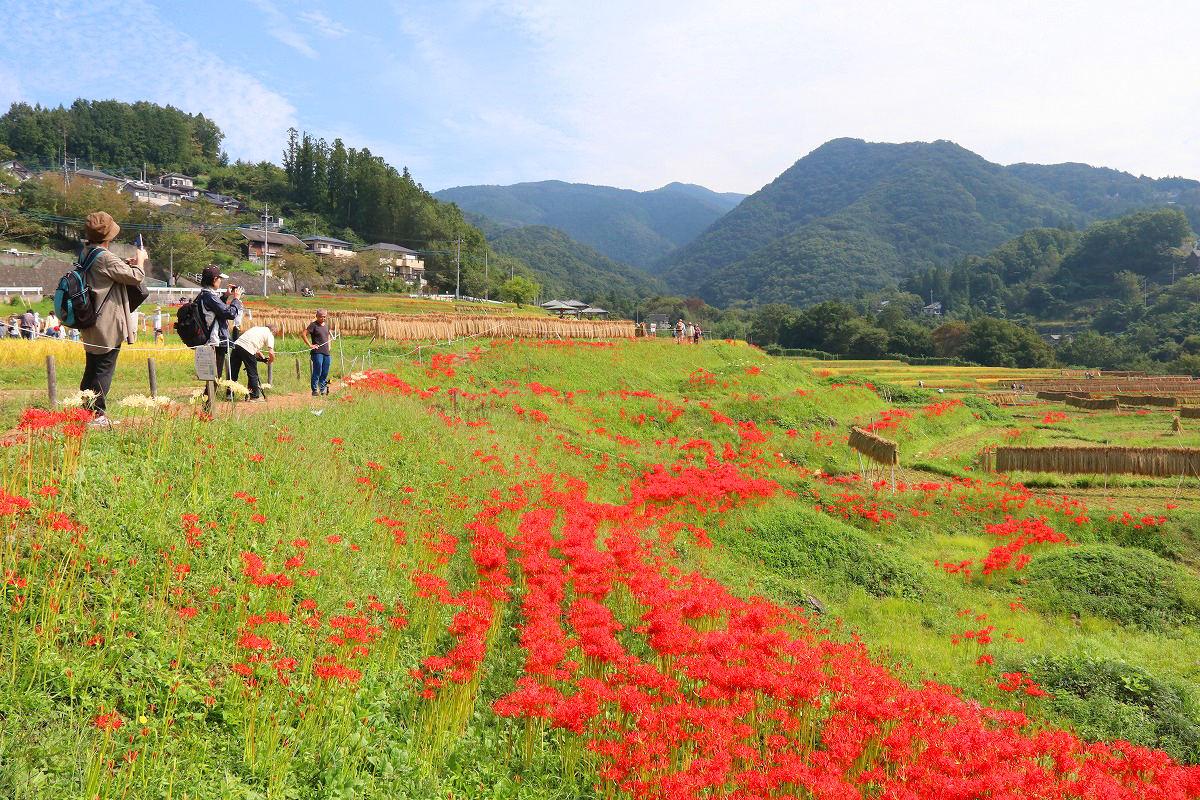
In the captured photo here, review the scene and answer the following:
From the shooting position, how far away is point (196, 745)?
11.5 feet

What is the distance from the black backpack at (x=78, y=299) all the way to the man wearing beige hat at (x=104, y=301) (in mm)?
32

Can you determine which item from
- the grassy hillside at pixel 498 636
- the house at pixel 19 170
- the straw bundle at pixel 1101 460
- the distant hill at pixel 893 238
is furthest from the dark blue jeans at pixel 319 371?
the distant hill at pixel 893 238

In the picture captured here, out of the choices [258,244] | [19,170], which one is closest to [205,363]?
[258,244]

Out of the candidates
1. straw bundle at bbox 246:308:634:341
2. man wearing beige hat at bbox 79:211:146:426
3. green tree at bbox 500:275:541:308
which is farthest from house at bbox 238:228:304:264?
man wearing beige hat at bbox 79:211:146:426

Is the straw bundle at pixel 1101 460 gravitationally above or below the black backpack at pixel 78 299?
below

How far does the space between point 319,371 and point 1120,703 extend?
42.1 feet

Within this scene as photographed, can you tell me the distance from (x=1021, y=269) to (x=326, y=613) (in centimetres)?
13905

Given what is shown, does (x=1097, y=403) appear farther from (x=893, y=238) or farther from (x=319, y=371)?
(x=893, y=238)

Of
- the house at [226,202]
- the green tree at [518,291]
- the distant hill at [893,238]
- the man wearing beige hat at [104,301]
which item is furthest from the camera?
the distant hill at [893,238]

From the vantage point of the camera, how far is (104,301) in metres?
6.23

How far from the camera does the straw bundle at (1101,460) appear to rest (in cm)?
1639

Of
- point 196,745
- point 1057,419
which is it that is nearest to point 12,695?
point 196,745

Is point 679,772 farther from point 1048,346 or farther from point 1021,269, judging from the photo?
point 1021,269

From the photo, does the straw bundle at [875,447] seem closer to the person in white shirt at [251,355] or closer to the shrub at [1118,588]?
the shrub at [1118,588]
